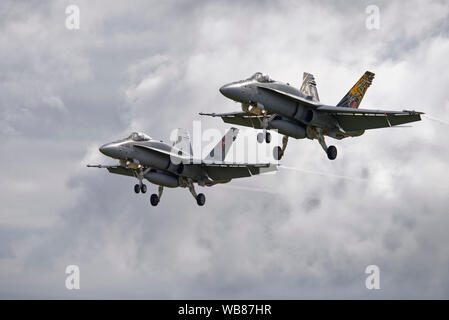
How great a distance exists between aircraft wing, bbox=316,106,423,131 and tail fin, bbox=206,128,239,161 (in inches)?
565

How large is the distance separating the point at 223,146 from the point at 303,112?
14571 millimetres

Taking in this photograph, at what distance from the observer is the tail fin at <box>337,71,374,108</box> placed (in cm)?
5322

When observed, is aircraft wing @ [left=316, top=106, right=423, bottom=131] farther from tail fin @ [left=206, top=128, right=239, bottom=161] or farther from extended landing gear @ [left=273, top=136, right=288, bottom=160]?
tail fin @ [left=206, top=128, right=239, bottom=161]

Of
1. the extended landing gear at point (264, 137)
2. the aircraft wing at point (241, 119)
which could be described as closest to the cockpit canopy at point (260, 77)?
the extended landing gear at point (264, 137)

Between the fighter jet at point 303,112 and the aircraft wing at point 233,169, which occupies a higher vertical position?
the fighter jet at point 303,112

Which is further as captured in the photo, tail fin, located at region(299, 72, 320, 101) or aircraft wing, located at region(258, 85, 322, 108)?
tail fin, located at region(299, 72, 320, 101)

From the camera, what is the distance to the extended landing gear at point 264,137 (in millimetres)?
46844

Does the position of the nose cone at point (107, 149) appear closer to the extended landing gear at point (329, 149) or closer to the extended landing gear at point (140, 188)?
the extended landing gear at point (140, 188)

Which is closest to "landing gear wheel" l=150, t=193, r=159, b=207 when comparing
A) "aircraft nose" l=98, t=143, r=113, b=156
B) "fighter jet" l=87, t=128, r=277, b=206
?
"fighter jet" l=87, t=128, r=277, b=206

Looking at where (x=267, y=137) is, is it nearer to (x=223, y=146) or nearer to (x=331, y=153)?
(x=331, y=153)

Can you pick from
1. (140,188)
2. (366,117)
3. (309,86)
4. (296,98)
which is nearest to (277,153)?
(296,98)

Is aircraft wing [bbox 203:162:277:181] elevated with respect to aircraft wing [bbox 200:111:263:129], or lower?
lower

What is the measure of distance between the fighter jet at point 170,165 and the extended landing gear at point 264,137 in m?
7.36
